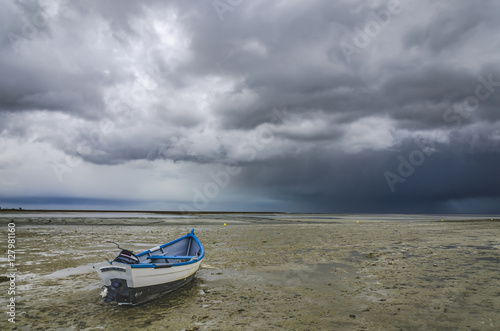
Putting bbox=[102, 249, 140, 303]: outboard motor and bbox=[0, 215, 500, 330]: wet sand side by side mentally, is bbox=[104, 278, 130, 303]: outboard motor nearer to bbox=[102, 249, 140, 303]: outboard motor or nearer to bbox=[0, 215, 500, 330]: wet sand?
bbox=[102, 249, 140, 303]: outboard motor

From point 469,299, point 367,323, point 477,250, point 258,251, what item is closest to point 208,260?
point 258,251

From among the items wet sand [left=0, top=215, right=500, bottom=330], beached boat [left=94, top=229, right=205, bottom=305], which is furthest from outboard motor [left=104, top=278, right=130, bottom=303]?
wet sand [left=0, top=215, right=500, bottom=330]

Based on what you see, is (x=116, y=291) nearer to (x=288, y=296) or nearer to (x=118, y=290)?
(x=118, y=290)

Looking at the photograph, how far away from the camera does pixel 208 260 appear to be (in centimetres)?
1858

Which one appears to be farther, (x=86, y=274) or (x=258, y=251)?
(x=258, y=251)

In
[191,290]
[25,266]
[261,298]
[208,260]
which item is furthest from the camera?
[208,260]

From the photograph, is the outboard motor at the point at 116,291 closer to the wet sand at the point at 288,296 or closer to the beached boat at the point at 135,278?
the beached boat at the point at 135,278

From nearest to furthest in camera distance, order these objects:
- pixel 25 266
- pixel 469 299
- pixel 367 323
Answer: pixel 367 323, pixel 469 299, pixel 25 266

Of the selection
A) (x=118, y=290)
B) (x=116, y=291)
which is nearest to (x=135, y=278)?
(x=118, y=290)

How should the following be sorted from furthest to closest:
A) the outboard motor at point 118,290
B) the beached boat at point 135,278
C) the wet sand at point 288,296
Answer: the outboard motor at point 118,290, the beached boat at point 135,278, the wet sand at point 288,296

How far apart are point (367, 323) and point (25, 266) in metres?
18.1

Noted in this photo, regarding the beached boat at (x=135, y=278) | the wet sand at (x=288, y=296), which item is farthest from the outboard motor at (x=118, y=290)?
the wet sand at (x=288, y=296)

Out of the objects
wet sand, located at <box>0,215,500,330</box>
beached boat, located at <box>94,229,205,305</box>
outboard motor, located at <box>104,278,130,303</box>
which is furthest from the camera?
outboard motor, located at <box>104,278,130,303</box>

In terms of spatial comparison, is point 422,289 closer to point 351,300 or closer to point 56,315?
point 351,300
